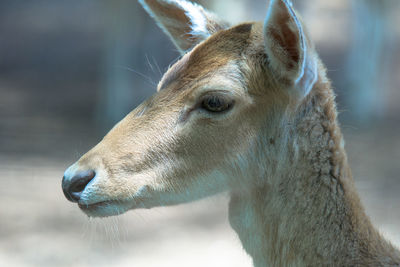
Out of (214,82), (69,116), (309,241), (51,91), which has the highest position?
(51,91)

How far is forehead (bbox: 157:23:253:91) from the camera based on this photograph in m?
2.89

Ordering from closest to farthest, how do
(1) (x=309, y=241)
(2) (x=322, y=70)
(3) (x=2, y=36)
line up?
(1) (x=309, y=241), (2) (x=322, y=70), (3) (x=2, y=36)

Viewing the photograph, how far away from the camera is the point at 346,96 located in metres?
12.2

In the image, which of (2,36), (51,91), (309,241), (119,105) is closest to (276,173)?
(309,241)

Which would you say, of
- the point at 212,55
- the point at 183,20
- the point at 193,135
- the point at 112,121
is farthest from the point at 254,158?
the point at 112,121

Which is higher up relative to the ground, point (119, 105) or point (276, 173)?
point (119, 105)

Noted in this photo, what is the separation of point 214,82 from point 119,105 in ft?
29.1

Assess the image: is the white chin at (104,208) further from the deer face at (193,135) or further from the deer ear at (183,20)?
the deer ear at (183,20)

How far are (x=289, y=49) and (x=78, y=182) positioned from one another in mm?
1206

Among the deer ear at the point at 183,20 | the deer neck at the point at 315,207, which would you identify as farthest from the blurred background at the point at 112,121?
the deer neck at the point at 315,207

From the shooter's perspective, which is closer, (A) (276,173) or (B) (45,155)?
(A) (276,173)

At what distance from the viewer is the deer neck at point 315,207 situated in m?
2.75

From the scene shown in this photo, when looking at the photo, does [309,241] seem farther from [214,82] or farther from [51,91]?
[51,91]

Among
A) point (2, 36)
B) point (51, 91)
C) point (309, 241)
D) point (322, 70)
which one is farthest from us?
point (2, 36)
